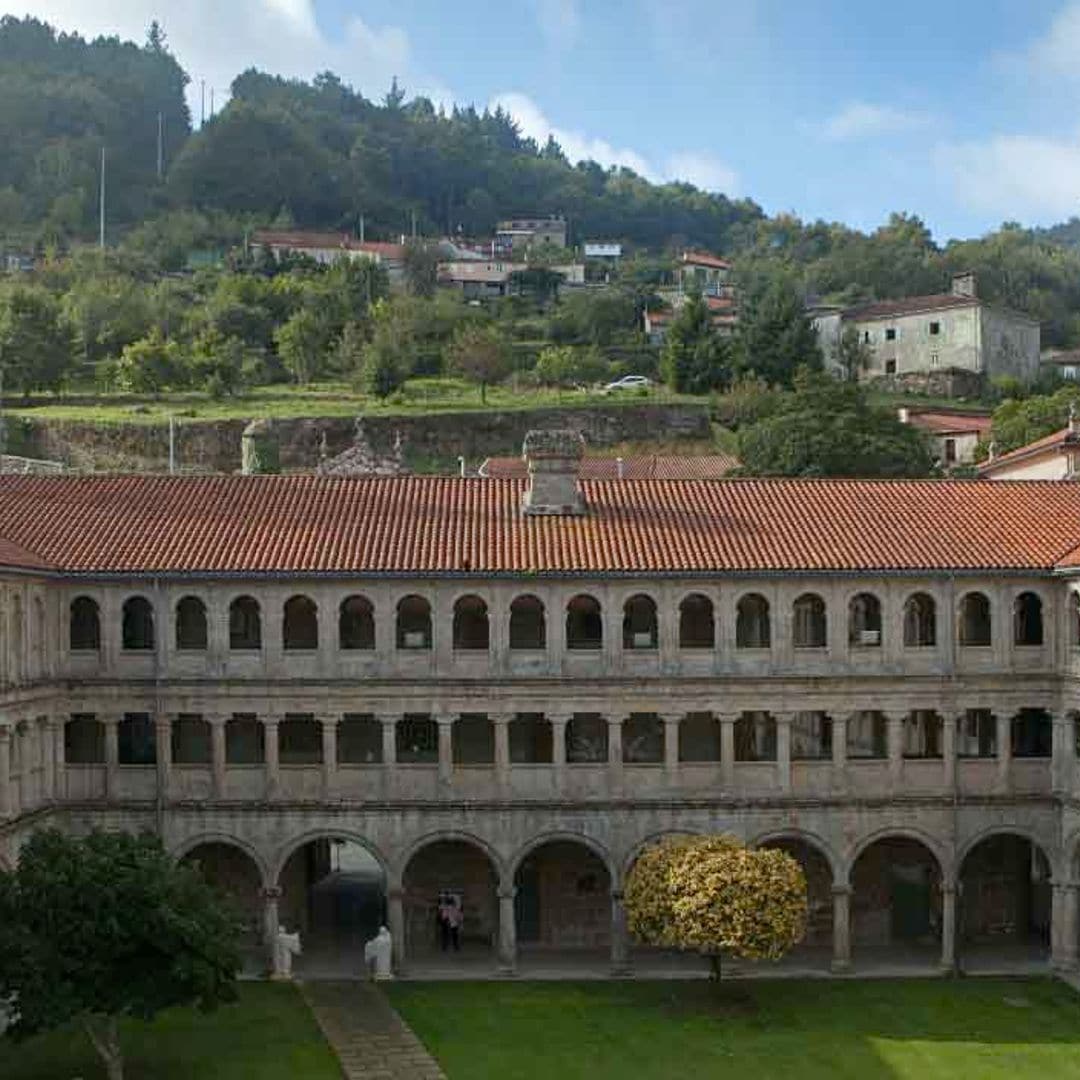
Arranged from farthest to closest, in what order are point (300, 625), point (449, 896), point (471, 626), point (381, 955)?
point (449, 896), point (471, 626), point (300, 625), point (381, 955)

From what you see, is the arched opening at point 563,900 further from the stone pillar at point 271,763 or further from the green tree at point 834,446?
the green tree at point 834,446

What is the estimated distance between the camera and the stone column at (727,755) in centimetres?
4497

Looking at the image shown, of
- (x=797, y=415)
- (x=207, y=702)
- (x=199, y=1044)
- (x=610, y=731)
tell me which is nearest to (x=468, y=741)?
(x=610, y=731)

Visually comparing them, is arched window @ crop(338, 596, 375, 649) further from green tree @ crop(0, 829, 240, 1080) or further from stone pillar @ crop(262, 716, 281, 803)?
green tree @ crop(0, 829, 240, 1080)

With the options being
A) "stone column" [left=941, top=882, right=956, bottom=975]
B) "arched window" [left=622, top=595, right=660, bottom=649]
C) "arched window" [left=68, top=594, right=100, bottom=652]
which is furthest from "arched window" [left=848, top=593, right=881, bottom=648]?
"arched window" [left=68, top=594, right=100, bottom=652]

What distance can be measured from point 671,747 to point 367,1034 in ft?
36.5

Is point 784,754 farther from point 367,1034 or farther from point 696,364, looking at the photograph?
point 696,364

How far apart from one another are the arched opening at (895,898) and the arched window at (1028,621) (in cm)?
641

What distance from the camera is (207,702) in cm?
4462

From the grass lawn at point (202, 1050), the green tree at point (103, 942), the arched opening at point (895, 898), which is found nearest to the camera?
the green tree at point (103, 942)

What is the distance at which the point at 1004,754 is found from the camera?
45125 mm

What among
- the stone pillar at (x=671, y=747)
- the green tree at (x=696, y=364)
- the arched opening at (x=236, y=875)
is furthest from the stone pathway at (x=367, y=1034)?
the green tree at (x=696, y=364)

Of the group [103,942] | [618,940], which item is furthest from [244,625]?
[103,942]

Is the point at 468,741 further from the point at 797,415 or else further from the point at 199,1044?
the point at 797,415
